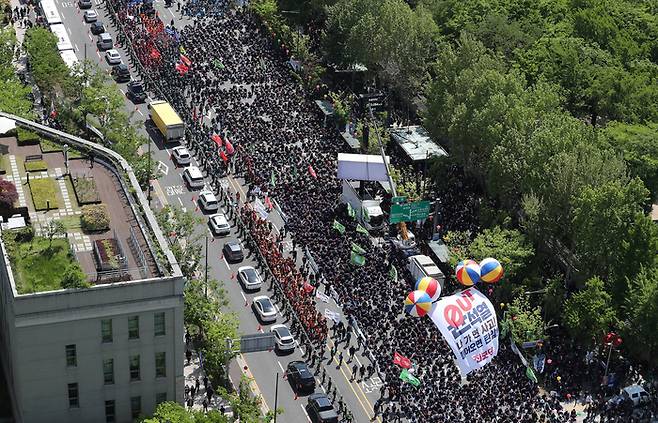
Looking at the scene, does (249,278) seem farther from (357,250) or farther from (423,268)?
(423,268)

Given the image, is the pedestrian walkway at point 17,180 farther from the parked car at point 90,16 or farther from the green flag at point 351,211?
the parked car at point 90,16

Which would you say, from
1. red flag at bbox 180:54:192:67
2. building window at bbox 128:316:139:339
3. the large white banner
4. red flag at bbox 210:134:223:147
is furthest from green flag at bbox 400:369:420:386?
red flag at bbox 180:54:192:67

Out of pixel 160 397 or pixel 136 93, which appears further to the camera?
pixel 136 93

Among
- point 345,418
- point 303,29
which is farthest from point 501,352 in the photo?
point 303,29

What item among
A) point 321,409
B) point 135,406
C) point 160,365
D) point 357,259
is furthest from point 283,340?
point 135,406

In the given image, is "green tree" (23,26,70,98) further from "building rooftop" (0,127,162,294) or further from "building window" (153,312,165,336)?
"building window" (153,312,165,336)
